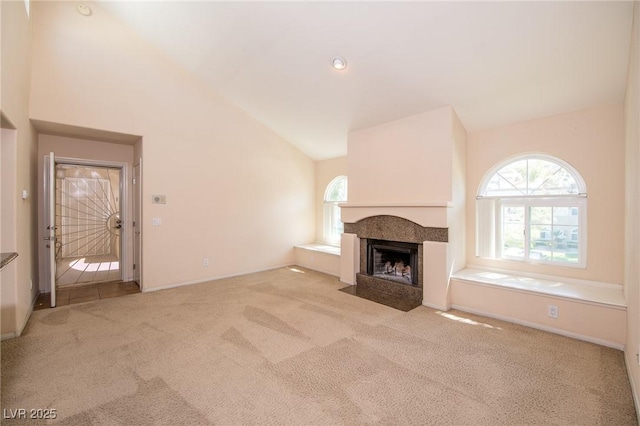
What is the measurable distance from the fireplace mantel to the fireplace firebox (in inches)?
16.6

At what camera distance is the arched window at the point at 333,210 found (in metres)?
6.20

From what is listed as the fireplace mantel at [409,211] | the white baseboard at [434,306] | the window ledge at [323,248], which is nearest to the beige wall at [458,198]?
the fireplace mantel at [409,211]

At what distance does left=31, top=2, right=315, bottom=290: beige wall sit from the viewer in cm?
363

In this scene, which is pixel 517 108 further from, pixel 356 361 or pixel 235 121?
pixel 235 121

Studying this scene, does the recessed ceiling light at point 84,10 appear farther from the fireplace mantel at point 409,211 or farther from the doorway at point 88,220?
the fireplace mantel at point 409,211

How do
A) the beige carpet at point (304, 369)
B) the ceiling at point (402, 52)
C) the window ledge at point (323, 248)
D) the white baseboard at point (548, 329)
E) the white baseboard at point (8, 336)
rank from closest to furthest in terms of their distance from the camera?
the beige carpet at point (304, 369)
the ceiling at point (402, 52)
the white baseboard at point (548, 329)
the white baseboard at point (8, 336)
the window ledge at point (323, 248)

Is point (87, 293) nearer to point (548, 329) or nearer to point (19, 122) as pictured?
point (19, 122)

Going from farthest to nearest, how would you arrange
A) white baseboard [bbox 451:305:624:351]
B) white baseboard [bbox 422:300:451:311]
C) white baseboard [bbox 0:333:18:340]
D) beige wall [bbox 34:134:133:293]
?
beige wall [bbox 34:134:133:293], white baseboard [bbox 422:300:451:311], white baseboard [bbox 0:333:18:340], white baseboard [bbox 451:305:624:351]

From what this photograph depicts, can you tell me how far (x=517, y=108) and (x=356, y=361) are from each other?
3364 mm

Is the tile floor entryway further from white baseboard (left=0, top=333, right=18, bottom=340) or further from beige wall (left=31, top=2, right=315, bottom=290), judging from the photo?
white baseboard (left=0, top=333, right=18, bottom=340)

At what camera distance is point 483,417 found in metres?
1.79

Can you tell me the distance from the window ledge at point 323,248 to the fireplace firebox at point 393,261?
2.76ft

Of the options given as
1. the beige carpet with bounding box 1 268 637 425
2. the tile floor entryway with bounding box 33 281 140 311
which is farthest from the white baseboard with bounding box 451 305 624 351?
the tile floor entryway with bounding box 33 281 140 311

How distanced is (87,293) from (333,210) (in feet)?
14.5
